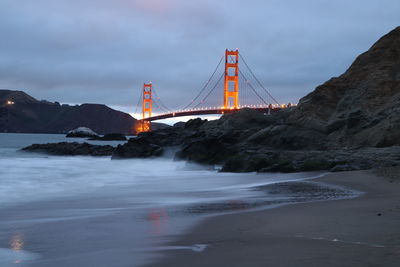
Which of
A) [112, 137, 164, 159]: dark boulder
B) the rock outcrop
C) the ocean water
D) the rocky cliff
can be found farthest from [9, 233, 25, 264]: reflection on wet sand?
[112, 137, 164, 159]: dark boulder

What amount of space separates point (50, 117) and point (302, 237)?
14447cm

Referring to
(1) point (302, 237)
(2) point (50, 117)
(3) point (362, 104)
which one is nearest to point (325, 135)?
(3) point (362, 104)

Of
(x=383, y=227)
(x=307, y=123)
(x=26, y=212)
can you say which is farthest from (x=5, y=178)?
(x=307, y=123)

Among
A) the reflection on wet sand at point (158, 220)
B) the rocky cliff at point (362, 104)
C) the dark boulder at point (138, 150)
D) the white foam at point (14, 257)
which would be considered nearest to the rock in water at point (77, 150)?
the dark boulder at point (138, 150)

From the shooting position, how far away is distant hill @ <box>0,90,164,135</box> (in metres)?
130

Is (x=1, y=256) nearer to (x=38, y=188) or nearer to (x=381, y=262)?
(x=381, y=262)

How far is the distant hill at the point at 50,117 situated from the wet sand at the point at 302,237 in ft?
399

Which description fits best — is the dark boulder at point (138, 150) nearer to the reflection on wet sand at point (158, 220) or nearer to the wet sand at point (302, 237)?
the reflection on wet sand at point (158, 220)

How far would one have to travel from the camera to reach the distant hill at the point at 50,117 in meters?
130

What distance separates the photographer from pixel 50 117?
140 meters

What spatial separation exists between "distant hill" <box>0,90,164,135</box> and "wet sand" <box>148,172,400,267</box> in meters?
122

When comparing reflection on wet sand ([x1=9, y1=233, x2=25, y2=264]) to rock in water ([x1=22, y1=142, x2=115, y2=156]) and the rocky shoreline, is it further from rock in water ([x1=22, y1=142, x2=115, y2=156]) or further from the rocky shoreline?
rock in water ([x1=22, y1=142, x2=115, y2=156])

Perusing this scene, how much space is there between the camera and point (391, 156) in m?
9.78

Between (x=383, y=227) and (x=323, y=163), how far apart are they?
6426 millimetres
